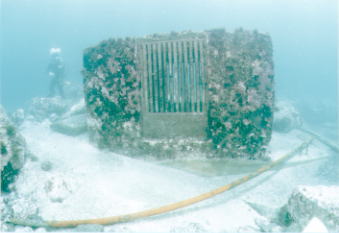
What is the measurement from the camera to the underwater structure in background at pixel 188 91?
5.65 metres

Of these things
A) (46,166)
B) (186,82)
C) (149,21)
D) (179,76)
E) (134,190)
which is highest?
(149,21)

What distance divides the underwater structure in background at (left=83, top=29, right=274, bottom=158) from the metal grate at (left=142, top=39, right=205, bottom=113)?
0.08ft

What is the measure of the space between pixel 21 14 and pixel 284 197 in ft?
471

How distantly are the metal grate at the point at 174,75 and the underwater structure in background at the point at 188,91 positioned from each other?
23mm

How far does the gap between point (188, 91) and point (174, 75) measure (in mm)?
527

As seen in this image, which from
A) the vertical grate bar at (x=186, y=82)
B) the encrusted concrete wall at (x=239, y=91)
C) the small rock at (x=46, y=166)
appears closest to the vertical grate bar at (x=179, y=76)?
the vertical grate bar at (x=186, y=82)

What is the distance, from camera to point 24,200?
4352 millimetres

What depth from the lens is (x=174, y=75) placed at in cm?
589

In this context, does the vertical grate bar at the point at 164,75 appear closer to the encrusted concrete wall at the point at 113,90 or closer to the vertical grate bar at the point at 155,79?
the vertical grate bar at the point at 155,79

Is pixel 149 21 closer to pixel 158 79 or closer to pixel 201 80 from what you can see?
pixel 158 79

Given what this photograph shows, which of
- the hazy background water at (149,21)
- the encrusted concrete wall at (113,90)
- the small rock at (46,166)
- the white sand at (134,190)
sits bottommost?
the white sand at (134,190)

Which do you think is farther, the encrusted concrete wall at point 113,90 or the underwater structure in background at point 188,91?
the encrusted concrete wall at point 113,90

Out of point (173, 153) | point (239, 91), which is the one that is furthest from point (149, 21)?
point (173, 153)

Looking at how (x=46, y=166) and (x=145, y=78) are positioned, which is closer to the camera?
(x=46, y=166)
